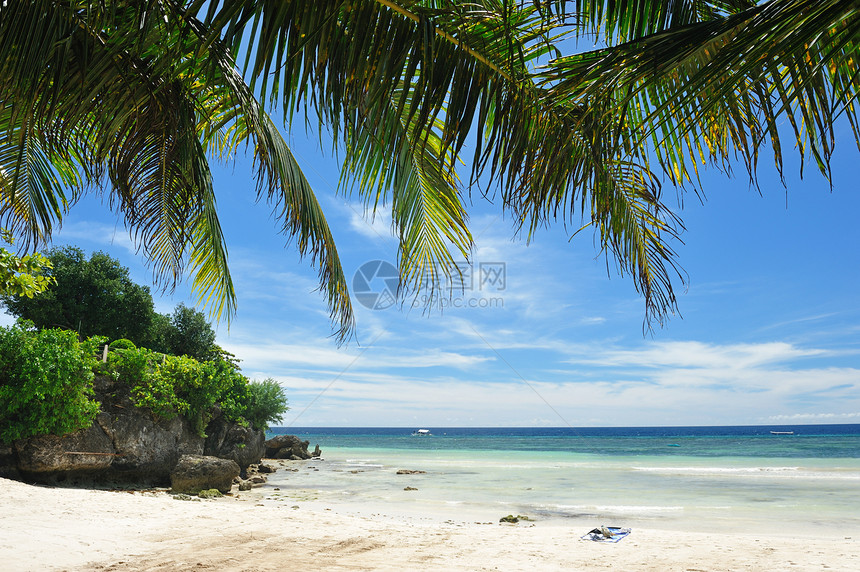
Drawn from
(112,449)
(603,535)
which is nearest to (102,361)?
(112,449)

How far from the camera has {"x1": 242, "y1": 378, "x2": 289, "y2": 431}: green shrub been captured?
816 inches

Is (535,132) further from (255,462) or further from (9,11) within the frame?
(255,462)

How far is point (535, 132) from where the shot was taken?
2.35 m

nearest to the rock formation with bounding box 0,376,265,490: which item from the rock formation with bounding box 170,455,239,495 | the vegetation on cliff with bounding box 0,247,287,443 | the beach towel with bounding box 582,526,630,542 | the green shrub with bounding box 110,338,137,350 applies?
the vegetation on cliff with bounding box 0,247,287,443

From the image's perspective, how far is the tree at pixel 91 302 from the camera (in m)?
21.9

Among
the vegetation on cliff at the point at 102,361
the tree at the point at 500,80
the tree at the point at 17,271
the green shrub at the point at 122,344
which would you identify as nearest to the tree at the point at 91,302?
the vegetation on cliff at the point at 102,361

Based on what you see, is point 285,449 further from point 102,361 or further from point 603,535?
point 603,535

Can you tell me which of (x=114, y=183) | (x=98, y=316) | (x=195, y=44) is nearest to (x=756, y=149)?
(x=195, y=44)

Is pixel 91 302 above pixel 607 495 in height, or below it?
above

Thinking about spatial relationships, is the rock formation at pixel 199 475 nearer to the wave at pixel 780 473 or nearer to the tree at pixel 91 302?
the tree at pixel 91 302

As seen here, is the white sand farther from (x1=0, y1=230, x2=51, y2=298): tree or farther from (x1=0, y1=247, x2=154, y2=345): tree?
(x1=0, y1=247, x2=154, y2=345): tree

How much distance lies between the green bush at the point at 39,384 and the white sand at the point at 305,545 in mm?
2637

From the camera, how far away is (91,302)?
23.0 meters

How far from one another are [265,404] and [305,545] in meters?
15.1
